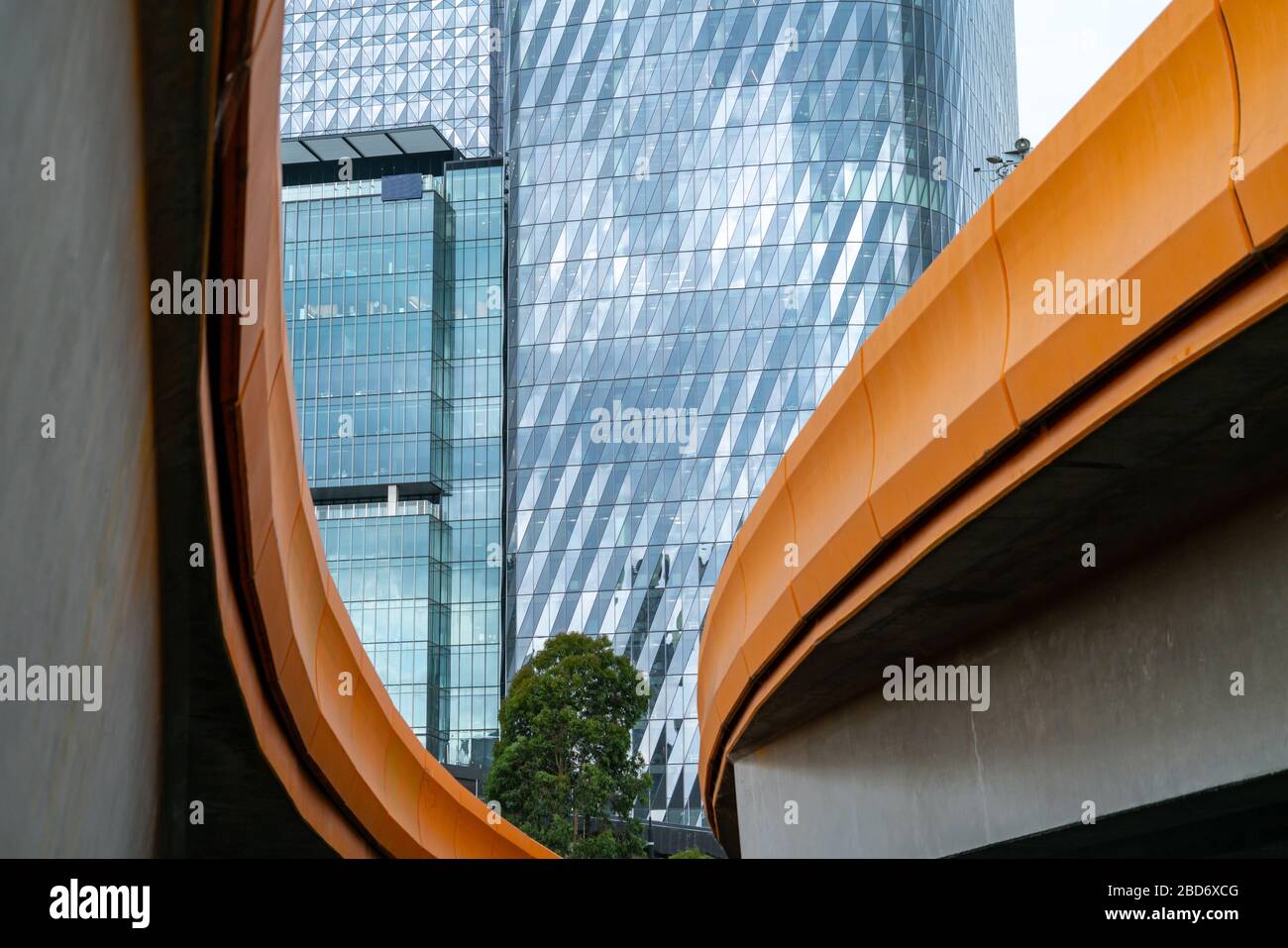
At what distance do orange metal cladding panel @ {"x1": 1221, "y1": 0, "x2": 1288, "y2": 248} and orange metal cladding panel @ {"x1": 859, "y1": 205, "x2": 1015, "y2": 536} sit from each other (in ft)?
6.28

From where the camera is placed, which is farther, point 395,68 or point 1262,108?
point 395,68

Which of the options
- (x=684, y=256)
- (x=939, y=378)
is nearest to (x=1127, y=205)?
(x=939, y=378)

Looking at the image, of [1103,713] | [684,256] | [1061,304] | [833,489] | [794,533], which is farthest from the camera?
[684,256]

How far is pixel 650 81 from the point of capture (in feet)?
333

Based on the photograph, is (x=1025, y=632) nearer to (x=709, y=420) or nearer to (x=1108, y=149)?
(x=1108, y=149)

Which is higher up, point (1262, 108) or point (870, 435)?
point (1262, 108)

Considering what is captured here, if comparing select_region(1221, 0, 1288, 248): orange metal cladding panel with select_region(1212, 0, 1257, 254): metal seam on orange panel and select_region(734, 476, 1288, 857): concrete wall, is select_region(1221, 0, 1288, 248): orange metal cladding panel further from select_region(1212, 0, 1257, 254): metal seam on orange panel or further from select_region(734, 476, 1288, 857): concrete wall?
select_region(734, 476, 1288, 857): concrete wall

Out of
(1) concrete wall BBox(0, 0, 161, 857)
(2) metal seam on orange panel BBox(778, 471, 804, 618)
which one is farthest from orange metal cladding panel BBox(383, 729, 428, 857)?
(1) concrete wall BBox(0, 0, 161, 857)

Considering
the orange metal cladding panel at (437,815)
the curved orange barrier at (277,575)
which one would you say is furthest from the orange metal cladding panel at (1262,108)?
the orange metal cladding panel at (437,815)

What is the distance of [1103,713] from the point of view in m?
7.81

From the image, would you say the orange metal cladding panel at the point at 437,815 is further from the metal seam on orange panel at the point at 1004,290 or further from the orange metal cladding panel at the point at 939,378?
the metal seam on orange panel at the point at 1004,290

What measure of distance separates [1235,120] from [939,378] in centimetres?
292

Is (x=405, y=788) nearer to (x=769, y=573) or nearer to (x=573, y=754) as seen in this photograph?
(x=769, y=573)
